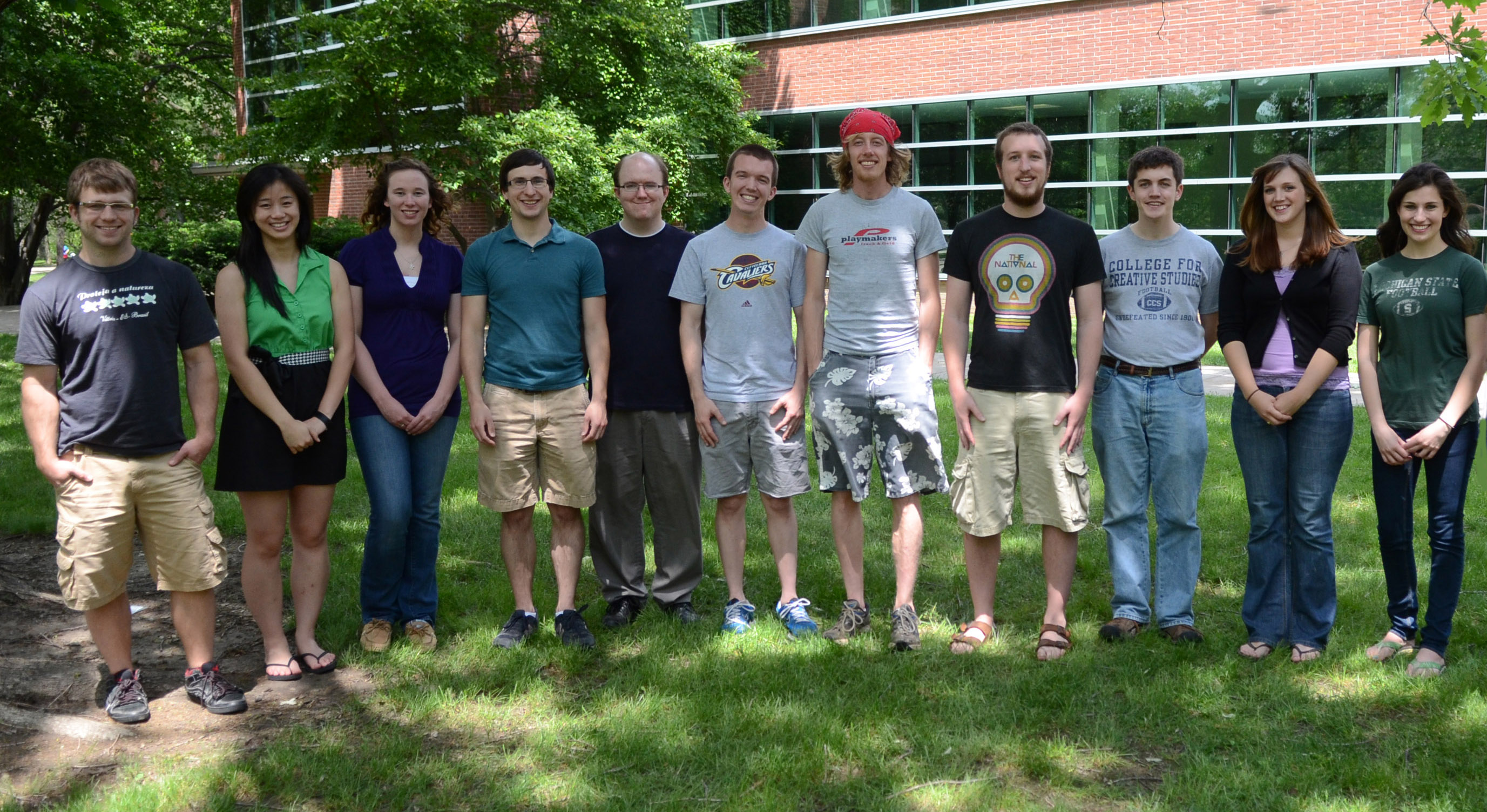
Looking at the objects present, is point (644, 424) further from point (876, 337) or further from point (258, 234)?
point (258, 234)

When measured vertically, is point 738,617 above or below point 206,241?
below

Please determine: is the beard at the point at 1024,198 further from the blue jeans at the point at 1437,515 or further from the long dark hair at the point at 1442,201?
the blue jeans at the point at 1437,515

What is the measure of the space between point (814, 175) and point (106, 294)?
18712 millimetres

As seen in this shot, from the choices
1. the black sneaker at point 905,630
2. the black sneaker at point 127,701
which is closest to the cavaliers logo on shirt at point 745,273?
the black sneaker at point 905,630

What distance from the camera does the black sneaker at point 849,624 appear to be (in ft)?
16.2

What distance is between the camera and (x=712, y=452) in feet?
16.5

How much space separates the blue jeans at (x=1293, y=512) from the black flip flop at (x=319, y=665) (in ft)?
12.2

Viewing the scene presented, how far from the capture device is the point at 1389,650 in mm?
4574

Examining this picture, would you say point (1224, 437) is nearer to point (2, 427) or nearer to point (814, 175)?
point (2, 427)

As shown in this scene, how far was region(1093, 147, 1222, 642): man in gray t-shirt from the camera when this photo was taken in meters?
4.63

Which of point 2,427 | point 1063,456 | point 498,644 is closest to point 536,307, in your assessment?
point 498,644

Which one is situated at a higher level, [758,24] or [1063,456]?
[758,24]

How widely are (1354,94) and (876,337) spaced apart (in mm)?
15069

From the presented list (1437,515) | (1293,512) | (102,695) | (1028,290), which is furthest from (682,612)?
(1437,515)
